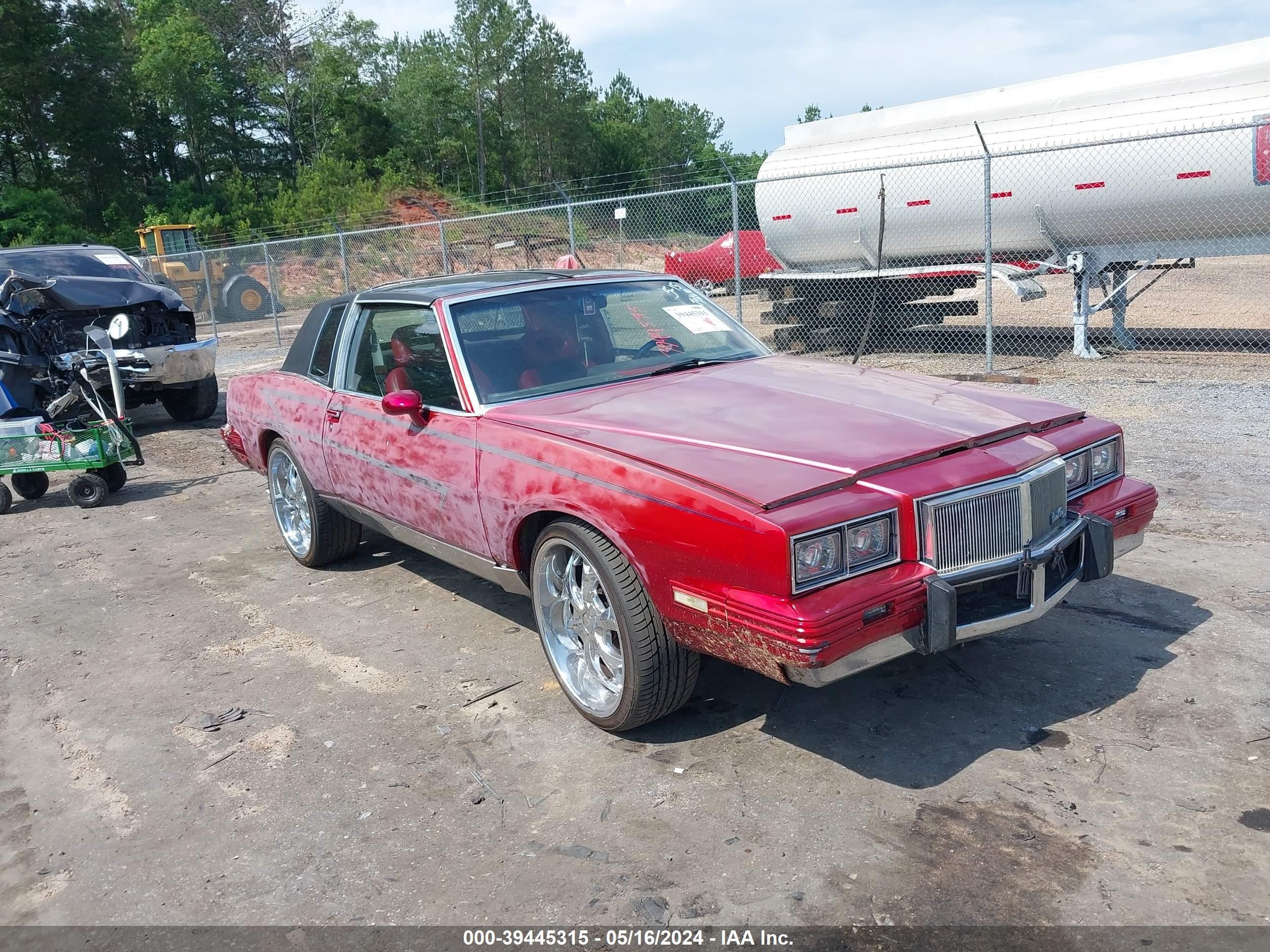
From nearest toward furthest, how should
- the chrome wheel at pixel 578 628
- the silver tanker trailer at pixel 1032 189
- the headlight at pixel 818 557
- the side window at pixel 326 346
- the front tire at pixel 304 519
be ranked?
the headlight at pixel 818 557, the chrome wheel at pixel 578 628, the side window at pixel 326 346, the front tire at pixel 304 519, the silver tanker trailer at pixel 1032 189

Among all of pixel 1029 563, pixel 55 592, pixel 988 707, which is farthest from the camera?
pixel 55 592

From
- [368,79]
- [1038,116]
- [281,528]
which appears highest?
[368,79]

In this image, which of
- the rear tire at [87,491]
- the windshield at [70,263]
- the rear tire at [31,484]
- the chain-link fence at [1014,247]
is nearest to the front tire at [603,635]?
the chain-link fence at [1014,247]

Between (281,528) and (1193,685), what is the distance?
485 centimetres

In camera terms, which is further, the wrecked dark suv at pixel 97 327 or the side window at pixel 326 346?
the wrecked dark suv at pixel 97 327

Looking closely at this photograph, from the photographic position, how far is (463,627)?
16.0 ft

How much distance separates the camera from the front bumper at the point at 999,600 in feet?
9.99

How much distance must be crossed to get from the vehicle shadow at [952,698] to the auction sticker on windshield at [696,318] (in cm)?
164

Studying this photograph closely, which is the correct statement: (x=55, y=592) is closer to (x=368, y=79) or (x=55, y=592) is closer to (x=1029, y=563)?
(x=1029, y=563)

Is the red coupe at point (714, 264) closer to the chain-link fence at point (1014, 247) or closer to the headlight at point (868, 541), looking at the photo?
the chain-link fence at point (1014, 247)

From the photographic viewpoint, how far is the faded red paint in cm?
302

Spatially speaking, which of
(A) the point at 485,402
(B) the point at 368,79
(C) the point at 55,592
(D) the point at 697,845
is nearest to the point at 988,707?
(D) the point at 697,845

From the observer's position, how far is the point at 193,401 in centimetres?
1174

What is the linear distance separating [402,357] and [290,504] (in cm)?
174
